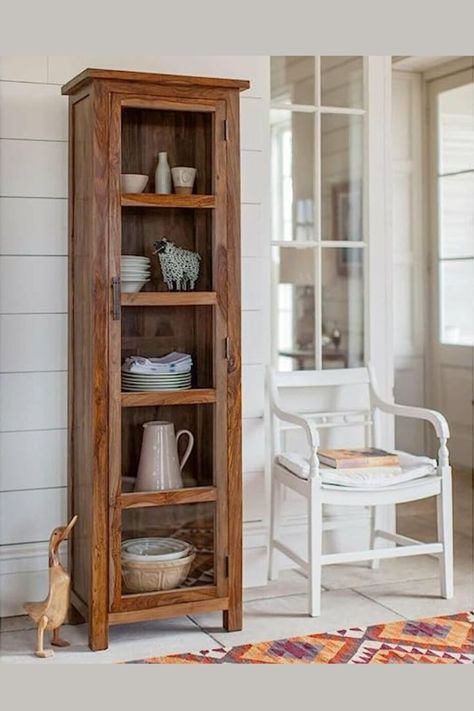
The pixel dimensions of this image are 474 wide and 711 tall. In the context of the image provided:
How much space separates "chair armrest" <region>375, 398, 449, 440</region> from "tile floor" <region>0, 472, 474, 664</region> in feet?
1.99

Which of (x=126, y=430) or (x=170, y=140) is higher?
(x=170, y=140)

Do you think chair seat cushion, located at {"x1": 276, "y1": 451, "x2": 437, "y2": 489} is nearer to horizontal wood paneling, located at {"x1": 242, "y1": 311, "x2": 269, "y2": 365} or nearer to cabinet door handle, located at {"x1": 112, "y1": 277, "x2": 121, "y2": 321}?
horizontal wood paneling, located at {"x1": 242, "y1": 311, "x2": 269, "y2": 365}

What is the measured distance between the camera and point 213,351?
10.5ft

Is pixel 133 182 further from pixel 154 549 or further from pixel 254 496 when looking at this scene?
pixel 254 496

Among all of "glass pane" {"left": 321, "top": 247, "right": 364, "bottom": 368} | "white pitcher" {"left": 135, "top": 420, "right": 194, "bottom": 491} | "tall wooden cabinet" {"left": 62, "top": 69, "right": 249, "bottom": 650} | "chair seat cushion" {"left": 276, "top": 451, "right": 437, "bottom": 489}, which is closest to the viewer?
"tall wooden cabinet" {"left": 62, "top": 69, "right": 249, "bottom": 650}

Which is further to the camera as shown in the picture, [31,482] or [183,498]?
[31,482]

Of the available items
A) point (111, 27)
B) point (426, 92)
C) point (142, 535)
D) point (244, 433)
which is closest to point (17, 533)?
point (142, 535)

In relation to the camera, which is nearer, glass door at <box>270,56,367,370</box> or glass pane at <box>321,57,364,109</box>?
glass door at <box>270,56,367,370</box>

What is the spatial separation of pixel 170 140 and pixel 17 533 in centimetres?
146

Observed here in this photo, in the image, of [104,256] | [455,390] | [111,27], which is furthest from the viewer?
[455,390]

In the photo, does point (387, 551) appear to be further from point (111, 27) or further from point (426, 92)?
point (426, 92)

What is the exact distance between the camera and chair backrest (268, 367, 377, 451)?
3.91m

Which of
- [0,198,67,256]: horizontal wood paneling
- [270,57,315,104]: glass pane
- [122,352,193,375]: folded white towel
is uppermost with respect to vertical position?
[270,57,315,104]: glass pane

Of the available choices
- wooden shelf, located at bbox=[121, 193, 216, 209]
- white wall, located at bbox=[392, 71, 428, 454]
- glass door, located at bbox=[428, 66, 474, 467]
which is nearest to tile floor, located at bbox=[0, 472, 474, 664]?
wooden shelf, located at bbox=[121, 193, 216, 209]
